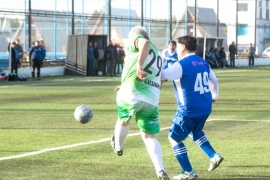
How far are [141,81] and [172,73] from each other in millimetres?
450

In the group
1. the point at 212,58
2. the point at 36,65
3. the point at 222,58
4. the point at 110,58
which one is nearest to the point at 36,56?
the point at 36,65

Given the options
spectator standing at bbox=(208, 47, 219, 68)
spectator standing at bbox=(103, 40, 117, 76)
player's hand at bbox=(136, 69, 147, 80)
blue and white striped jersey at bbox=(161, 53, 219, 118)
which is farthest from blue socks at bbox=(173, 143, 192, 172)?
spectator standing at bbox=(208, 47, 219, 68)

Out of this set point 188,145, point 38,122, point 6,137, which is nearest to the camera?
point 188,145

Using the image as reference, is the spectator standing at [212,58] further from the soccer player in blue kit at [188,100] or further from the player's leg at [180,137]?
the player's leg at [180,137]

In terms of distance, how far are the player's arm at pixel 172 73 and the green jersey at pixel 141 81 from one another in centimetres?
6

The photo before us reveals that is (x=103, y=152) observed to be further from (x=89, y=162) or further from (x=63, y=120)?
(x=63, y=120)

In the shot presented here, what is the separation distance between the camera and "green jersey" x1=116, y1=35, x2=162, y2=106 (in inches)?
365

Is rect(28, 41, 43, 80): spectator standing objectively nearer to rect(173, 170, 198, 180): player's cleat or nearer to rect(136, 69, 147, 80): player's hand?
rect(173, 170, 198, 180): player's cleat

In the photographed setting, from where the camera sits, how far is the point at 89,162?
10.8 m

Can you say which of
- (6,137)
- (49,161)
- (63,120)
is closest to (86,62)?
(63,120)

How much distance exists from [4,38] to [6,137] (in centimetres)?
2598

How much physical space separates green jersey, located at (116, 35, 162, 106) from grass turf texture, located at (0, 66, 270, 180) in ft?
3.44

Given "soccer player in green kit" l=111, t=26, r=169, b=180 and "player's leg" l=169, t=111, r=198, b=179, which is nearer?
"soccer player in green kit" l=111, t=26, r=169, b=180

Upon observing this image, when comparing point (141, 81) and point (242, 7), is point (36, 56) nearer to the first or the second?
point (141, 81)
